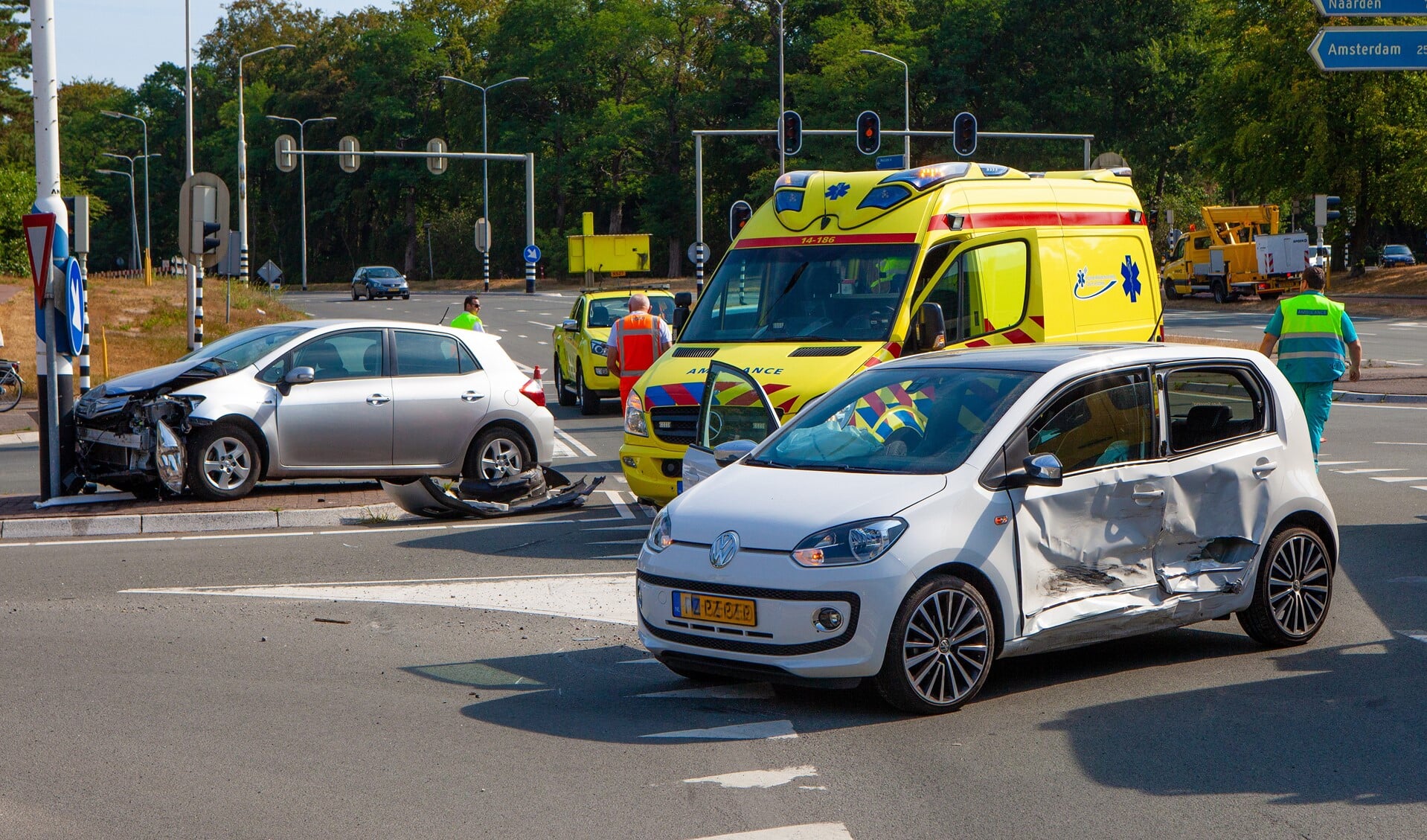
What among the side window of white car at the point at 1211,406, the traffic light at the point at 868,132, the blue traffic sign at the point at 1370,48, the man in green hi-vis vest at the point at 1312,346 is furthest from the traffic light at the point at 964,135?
the side window of white car at the point at 1211,406

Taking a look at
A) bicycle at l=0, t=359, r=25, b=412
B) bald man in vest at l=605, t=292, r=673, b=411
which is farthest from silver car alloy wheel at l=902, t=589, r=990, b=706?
bicycle at l=0, t=359, r=25, b=412

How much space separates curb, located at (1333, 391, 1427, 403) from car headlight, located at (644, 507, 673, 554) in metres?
19.0

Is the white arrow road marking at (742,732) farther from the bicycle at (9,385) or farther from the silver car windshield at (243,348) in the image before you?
the bicycle at (9,385)

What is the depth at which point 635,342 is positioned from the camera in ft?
52.0

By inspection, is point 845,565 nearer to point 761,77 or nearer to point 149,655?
point 149,655

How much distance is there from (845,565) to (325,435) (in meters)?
7.57

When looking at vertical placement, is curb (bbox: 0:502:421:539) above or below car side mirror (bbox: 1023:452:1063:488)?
below

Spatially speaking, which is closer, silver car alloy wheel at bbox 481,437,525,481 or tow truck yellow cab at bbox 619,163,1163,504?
tow truck yellow cab at bbox 619,163,1163,504

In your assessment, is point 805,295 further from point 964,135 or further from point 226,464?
point 964,135

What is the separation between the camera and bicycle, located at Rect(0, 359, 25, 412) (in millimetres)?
23078

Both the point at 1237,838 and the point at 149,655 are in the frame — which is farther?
the point at 149,655

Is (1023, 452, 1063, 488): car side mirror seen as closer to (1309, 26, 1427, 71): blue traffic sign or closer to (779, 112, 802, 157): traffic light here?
(1309, 26, 1427, 71): blue traffic sign

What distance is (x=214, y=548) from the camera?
11.0 meters

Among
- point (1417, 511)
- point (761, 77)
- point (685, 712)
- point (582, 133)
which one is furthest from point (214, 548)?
point (582, 133)
